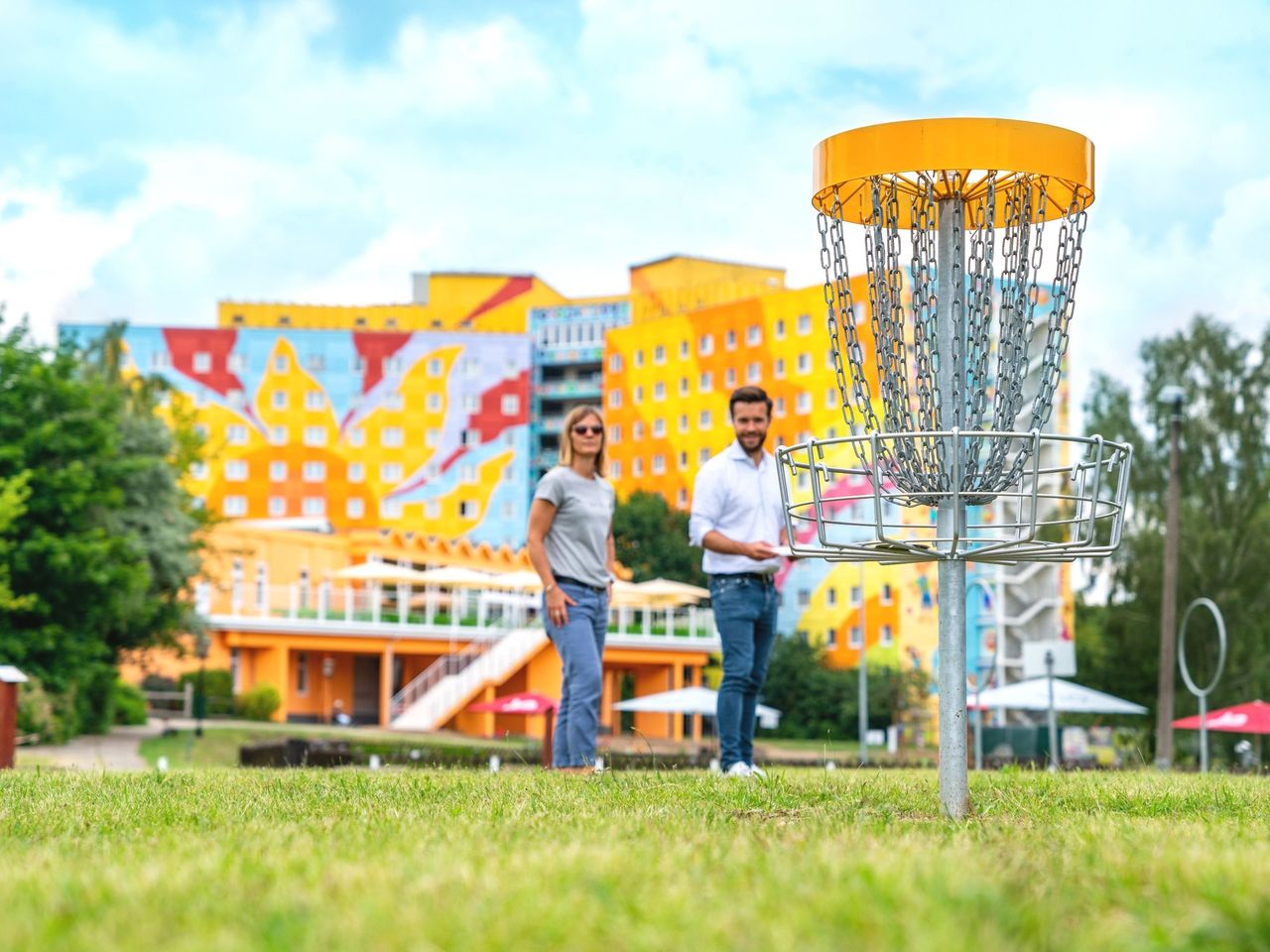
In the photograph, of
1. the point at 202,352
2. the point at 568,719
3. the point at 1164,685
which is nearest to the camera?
the point at 568,719

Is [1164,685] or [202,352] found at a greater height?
[202,352]

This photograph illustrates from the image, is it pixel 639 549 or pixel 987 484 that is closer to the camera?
pixel 987 484

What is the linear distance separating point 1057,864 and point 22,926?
6.72 ft

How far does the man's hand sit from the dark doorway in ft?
177

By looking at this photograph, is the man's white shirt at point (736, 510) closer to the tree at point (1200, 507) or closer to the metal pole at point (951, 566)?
the metal pole at point (951, 566)

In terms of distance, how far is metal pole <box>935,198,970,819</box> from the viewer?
15.6ft

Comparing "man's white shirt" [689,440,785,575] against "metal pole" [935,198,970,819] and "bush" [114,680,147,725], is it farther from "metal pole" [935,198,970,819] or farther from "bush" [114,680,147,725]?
"bush" [114,680,147,725]

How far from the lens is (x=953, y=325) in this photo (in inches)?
197

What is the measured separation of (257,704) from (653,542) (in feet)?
82.7

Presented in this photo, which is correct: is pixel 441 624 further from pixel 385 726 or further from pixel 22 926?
pixel 22 926

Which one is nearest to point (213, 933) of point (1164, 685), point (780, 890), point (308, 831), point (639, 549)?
point (780, 890)

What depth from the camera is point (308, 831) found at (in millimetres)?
4094

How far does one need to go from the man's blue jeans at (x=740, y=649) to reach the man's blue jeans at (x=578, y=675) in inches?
26.2

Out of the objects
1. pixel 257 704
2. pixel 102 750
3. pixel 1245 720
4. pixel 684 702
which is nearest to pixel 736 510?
pixel 1245 720
